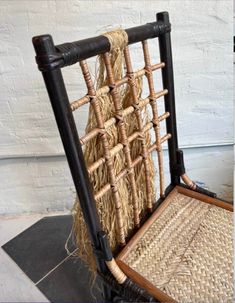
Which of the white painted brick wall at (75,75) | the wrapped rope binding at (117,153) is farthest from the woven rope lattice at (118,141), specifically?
the white painted brick wall at (75,75)

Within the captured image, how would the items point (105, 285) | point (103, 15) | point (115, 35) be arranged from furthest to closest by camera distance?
point (103, 15) → point (105, 285) → point (115, 35)

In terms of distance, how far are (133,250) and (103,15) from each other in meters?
0.82

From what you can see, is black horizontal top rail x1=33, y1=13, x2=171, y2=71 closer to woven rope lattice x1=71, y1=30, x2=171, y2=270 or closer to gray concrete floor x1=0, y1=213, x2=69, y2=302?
woven rope lattice x1=71, y1=30, x2=171, y2=270

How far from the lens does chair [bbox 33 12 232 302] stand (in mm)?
554

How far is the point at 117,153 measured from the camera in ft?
2.37

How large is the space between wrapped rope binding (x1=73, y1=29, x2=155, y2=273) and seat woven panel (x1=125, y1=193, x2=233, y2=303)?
0.26 feet

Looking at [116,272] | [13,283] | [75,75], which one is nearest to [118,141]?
[116,272]

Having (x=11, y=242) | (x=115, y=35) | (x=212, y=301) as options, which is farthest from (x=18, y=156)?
(x=212, y=301)

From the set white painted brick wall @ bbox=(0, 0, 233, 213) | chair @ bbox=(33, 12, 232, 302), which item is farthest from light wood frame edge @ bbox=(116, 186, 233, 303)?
white painted brick wall @ bbox=(0, 0, 233, 213)

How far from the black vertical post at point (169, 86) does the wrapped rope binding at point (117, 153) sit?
0.30ft

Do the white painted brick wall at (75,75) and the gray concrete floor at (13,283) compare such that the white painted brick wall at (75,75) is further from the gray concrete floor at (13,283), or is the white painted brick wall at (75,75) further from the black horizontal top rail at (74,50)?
the black horizontal top rail at (74,50)

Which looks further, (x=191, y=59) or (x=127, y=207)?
(x=191, y=59)

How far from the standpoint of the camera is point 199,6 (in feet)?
3.59

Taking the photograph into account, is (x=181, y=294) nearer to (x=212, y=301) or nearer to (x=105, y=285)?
(x=212, y=301)
